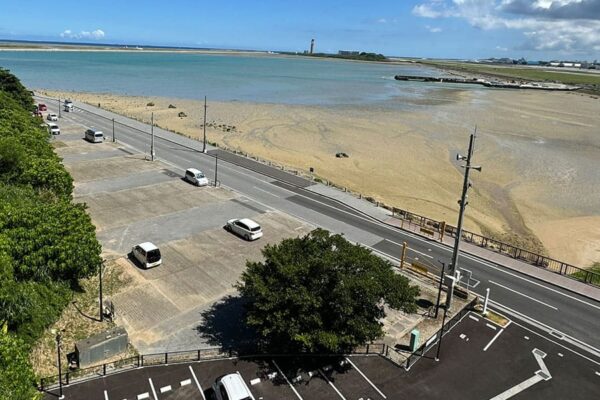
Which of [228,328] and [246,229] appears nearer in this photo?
[228,328]

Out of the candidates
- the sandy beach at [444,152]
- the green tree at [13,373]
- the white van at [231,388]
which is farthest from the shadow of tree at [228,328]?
the sandy beach at [444,152]

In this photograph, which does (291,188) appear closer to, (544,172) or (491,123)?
(544,172)

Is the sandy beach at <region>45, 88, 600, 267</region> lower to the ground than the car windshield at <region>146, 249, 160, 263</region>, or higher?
higher

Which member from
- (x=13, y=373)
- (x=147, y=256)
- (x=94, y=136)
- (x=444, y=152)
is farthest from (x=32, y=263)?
(x=444, y=152)

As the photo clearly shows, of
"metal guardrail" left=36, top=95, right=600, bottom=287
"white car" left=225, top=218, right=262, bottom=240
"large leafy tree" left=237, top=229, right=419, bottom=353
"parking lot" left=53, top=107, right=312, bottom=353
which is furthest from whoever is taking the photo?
"white car" left=225, top=218, right=262, bottom=240

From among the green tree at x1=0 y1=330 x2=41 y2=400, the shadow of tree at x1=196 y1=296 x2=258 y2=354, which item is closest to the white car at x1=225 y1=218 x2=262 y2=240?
the shadow of tree at x1=196 y1=296 x2=258 y2=354

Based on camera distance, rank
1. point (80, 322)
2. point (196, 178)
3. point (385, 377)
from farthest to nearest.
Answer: point (196, 178)
point (80, 322)
point (385, 377)

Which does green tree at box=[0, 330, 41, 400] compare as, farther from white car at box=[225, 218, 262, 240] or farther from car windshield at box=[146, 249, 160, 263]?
white car at box=[225, 218, 262, 240]

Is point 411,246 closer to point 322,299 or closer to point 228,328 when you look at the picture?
point 322,299
